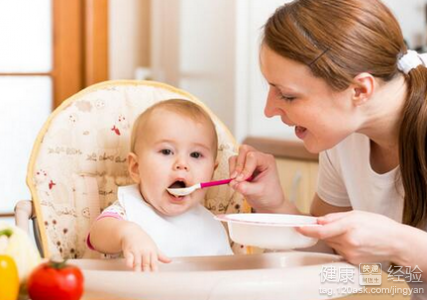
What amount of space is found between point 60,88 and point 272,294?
229cm

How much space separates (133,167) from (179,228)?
0.55 feet

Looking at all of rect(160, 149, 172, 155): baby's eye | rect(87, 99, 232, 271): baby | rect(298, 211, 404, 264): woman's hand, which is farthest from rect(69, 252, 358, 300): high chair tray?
rect(160, 149, 172, 155): baby's eye

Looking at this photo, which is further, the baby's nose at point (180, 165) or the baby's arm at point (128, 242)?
the baby's nose at point (180, 165)

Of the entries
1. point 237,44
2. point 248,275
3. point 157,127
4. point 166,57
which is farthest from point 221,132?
point 166,57

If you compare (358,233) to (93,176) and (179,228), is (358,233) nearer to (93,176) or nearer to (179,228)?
(179,228)

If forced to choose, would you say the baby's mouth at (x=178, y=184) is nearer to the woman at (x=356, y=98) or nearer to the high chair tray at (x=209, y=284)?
the woman at (x=356, y=98)

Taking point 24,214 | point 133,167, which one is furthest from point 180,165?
point 24,214

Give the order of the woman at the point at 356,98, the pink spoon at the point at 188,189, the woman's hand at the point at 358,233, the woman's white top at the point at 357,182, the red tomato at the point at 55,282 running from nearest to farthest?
1. the red tomato at the point at 55,282
2. the woman's hand at the point at 358,233
3. the woman at the point at 356,98
4. the pink spoon at the point at 188,189
5. the woman's white top at the point at 357,182

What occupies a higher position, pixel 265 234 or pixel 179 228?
pixel 265 234

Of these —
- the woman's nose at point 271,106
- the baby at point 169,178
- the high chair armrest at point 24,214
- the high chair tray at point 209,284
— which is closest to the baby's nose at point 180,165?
the baby at point 169,178

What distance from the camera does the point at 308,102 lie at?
1.64 m

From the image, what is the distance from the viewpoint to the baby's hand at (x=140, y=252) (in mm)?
1454

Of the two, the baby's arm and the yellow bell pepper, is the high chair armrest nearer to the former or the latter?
the baby's arm

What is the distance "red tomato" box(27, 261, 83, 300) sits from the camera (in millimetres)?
1196
